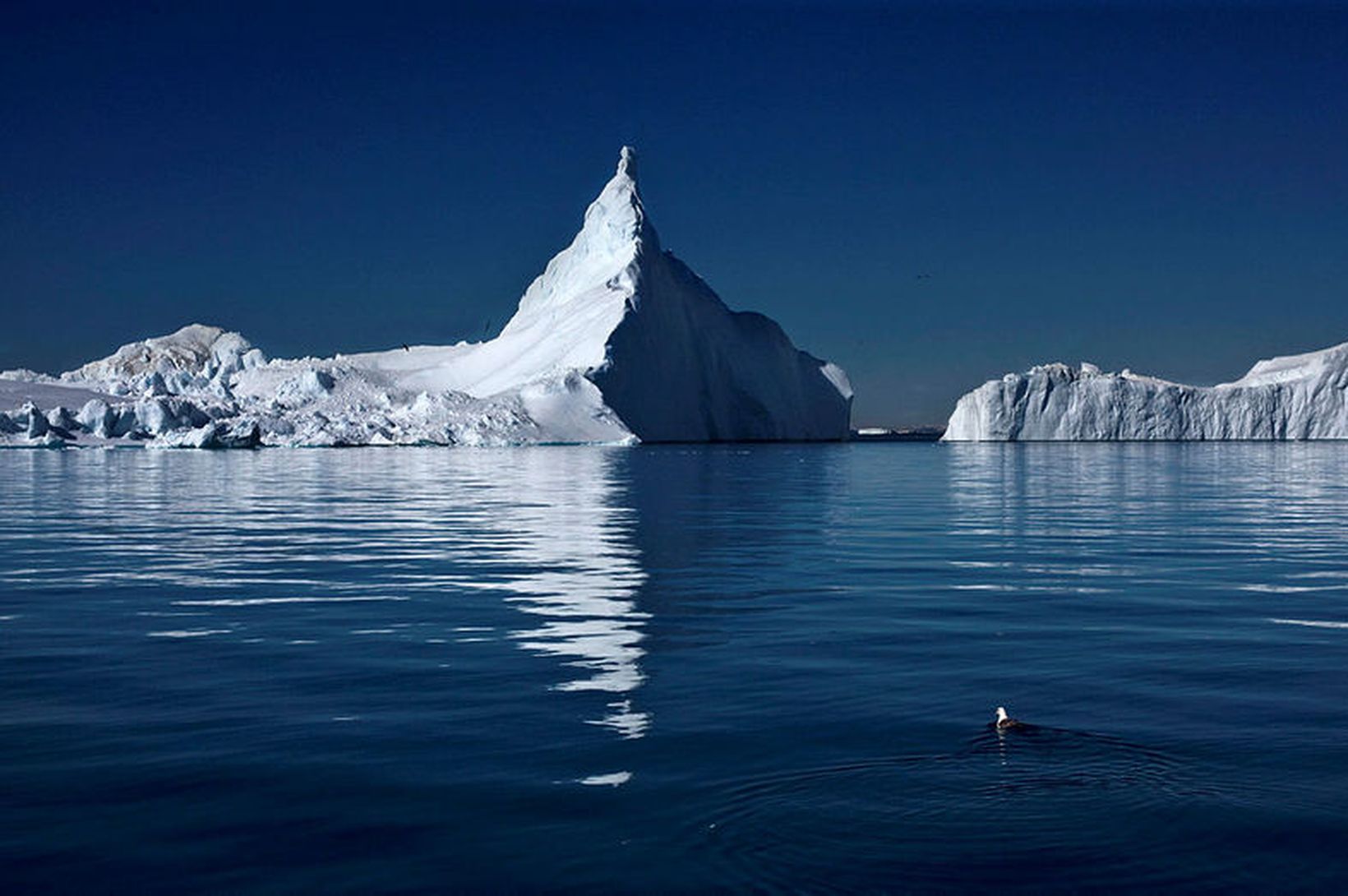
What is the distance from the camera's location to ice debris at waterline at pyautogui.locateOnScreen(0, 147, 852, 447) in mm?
75625

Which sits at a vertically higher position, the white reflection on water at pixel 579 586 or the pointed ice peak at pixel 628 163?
the pointed ice peak at pixel 628 163

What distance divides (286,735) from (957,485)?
1106 inches

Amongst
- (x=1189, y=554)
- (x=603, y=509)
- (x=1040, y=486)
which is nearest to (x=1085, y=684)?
(x=1189, y=554)

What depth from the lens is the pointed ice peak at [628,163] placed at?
97438mm

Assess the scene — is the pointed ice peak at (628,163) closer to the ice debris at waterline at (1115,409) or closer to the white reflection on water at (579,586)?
the ice debris at waterline at (1115,409)

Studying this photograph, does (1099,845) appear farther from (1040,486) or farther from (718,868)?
(1040,486)

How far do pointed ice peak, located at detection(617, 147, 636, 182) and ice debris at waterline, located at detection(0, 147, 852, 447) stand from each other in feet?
0.30

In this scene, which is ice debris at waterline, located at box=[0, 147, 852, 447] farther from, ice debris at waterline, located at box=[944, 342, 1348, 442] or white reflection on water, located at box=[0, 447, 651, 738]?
white reflection on water, located at box=[0, 447, 651, 738]

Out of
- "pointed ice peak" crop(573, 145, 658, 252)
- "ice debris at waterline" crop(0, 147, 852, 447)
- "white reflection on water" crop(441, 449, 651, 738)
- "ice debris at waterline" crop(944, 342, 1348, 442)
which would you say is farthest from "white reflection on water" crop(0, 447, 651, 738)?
"ice debris at waterline" crop(944, 342, 1348, 442)

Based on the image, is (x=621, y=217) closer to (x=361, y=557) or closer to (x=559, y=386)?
(x=559, y=386)

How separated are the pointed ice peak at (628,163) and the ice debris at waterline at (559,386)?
0.09m

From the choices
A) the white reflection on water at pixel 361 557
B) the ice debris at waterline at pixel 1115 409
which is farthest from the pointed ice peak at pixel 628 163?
the white reflection on water at pixel 361 557

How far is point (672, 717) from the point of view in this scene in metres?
6.57

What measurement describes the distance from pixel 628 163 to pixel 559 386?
22.8m
